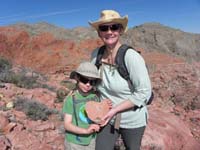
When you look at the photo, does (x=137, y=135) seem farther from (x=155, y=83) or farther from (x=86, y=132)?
(x=155, y=83)

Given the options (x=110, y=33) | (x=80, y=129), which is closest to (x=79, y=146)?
(x=80, y=129)

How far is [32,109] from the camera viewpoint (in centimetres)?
650

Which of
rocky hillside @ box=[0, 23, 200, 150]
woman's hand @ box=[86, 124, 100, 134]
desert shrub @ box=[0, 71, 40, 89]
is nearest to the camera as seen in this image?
woman's hand @ box=[86, 124, 100, 134]

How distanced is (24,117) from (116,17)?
13.0 ft

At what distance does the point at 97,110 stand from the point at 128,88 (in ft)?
0.94

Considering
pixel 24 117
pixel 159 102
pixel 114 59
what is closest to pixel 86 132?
pixel 114 59

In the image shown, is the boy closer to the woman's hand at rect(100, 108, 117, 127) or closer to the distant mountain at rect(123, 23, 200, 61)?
the woman's hand at rect(100, 108, 117, 127)

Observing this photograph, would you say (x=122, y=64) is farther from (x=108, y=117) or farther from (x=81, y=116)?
(x=81, y=116)

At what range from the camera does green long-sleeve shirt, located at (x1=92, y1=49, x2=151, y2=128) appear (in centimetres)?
262

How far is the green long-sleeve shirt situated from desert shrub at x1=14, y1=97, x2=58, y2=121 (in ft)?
11.9

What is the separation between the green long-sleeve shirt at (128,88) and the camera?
2.62m

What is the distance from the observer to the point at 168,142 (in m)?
4.57

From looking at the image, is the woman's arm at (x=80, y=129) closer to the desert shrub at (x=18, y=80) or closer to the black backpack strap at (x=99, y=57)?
the black backpack strap at (x=99, y=57)

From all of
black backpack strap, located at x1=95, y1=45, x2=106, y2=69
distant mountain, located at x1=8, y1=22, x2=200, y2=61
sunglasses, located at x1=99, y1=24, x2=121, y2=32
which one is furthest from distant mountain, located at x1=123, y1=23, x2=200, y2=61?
sunglasses, located at x1=99, y1=24, x2=121, y2=32
